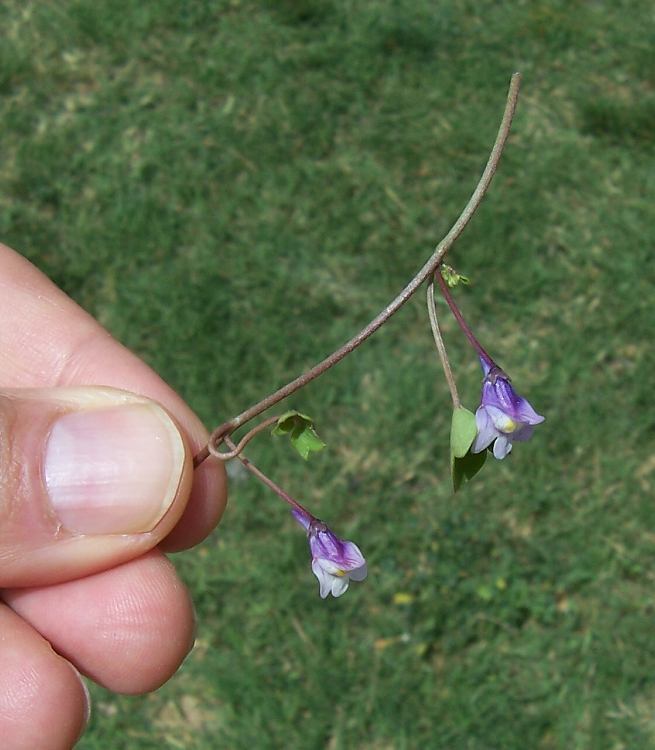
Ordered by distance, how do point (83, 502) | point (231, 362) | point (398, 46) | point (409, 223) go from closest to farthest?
point (83, 502)
point (231, 362)
point (409, 223)
point (398, 46)

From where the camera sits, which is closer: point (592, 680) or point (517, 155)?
point (592, 680)

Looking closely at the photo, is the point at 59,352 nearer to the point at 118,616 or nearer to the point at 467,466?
the point at 118,616

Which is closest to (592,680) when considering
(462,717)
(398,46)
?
(462,717)

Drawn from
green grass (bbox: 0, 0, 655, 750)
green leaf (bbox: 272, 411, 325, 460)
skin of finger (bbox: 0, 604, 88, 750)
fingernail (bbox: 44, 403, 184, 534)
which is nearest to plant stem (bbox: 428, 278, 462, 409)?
green leaf (bbox: 272, 411, 325, 460)

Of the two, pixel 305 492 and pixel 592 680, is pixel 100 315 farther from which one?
pixel 592 680

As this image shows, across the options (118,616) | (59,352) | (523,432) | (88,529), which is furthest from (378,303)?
(523,432)

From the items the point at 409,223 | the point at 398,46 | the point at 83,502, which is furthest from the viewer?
the point at 398,46

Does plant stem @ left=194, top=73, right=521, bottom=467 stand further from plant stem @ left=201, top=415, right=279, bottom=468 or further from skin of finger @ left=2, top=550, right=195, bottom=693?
skin of finger @ left=2, top=550, right=195, bottom=693

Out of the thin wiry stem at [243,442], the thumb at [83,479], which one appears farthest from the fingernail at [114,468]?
the thin wiry stem at [243,442]
